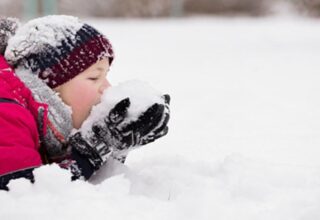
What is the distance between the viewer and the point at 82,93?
1906 millimetres

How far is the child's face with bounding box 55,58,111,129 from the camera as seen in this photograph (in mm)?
1902

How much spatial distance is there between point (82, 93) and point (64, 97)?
59 mm

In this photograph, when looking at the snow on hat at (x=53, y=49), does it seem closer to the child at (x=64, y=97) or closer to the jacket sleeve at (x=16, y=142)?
the child at (x=64, y=97)

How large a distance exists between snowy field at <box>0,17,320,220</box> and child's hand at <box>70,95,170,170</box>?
0.30 ft

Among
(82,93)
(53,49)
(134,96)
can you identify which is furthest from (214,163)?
(53,49)

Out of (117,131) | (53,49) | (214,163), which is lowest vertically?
(214,163)

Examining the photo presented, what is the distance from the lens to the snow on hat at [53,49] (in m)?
1.85

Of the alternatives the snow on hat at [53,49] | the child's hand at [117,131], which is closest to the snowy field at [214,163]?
the child's hand at [117,131]

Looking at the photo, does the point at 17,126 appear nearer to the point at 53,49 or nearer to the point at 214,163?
the point at 53,49

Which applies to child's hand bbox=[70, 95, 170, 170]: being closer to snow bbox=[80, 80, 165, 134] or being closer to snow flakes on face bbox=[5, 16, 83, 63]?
snow bbox=[80, 80, 165, 134]

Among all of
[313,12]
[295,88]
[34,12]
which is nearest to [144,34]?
[34,12]

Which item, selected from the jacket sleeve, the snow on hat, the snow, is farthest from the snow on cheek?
the jacket sleeve

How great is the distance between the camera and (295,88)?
13.4ft

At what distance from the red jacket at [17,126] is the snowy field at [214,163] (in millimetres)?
117
